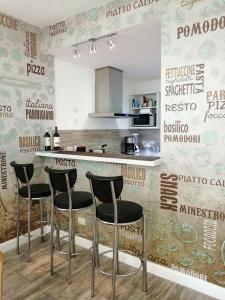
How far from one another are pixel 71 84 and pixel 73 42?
2.99 ft

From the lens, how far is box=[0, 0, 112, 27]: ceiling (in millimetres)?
2219

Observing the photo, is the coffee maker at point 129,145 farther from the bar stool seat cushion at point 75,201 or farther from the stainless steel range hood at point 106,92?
the bar stool seat cushion at point 75,201

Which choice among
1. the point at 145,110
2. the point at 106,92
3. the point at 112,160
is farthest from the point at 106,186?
the point at 145,110

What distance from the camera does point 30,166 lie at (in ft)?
7.44

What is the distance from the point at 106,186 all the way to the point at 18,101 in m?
1.60

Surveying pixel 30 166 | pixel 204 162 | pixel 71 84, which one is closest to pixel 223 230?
pixel 204 162

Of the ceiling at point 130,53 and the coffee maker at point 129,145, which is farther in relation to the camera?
the coffee maker at point 129,145

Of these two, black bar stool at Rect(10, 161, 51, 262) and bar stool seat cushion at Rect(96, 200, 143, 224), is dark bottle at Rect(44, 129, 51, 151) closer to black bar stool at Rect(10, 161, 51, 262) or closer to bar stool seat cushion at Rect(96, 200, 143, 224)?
black bar stool at Rect(10, 161, 51, 262)

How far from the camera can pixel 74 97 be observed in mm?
3445

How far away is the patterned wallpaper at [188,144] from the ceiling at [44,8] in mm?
330

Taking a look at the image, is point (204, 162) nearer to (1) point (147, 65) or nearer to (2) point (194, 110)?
(2) point (194, 110)

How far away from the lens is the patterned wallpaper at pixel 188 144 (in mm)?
1768

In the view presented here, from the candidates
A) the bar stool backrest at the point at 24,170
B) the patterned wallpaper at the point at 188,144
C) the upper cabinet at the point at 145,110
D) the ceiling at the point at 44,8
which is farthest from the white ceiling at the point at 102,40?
the bar stool backrest at the point at 24,170

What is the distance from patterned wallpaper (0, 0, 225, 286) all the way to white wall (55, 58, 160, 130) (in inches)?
49.2
